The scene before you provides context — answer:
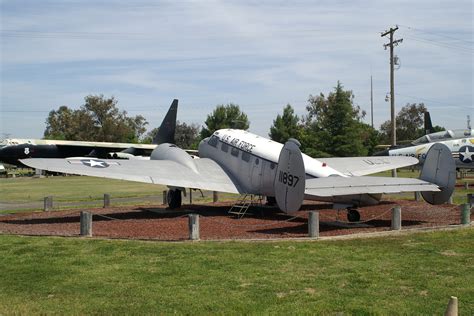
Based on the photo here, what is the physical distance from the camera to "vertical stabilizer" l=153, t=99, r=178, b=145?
114 ft

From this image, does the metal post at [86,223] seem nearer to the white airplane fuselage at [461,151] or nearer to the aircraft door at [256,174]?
the aircraft door at [256,174]

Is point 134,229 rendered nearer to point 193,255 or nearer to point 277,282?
point 193,255

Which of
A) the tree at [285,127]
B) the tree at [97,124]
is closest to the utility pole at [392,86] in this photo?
the tree at [285,127]

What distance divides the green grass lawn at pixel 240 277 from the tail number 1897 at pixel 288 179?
1.94 metres

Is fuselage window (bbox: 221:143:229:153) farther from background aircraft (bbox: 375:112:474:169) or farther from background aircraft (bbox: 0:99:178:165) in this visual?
background aircraft (bbox: 0:99:178:165)

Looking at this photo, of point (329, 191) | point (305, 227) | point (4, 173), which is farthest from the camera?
point (4, 173)

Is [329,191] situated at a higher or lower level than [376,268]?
higher

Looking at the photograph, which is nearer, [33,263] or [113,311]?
[113,311]

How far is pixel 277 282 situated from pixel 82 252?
5.28m

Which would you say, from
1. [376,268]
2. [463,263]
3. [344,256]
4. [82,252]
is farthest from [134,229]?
[463,263]

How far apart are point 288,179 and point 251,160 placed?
5.59 m

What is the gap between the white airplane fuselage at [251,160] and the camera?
17.4m

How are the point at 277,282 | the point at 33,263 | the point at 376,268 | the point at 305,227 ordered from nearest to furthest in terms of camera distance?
the point at 277,282 < the point at 376,268 < the point at 33,263 < the point at 305,227

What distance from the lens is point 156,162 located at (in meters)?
20.8
